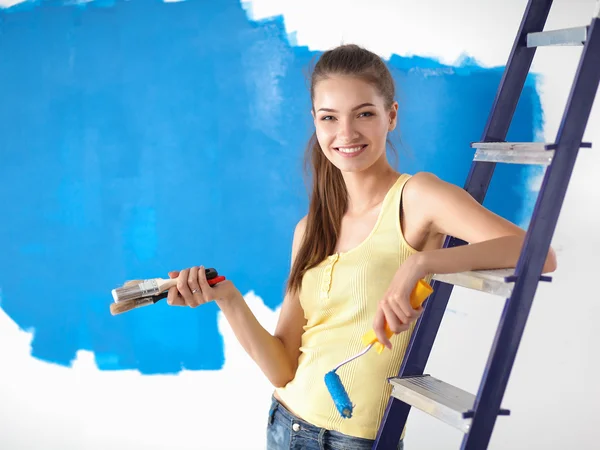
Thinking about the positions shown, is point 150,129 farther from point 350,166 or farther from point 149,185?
point 350,166

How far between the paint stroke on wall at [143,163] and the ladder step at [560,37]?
0.79 m

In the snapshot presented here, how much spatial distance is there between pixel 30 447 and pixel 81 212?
0.88m

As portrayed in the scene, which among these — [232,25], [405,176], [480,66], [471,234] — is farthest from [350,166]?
[232,25]

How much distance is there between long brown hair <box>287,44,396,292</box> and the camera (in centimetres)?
168

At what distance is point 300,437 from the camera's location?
5.36ft

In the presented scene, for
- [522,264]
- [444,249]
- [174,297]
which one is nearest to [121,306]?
[174,297]

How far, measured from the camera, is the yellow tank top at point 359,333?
5.21 feet

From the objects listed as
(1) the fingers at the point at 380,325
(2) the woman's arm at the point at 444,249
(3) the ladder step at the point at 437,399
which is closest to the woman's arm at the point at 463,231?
(2) the woman's arm at the point at 444,249

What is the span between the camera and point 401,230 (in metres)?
1.58

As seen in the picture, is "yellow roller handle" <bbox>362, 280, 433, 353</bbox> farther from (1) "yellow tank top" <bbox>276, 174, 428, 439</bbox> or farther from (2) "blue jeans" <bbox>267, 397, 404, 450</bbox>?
(2) "blue jeans" <bbox>267, 397, 404, 450</bbox>

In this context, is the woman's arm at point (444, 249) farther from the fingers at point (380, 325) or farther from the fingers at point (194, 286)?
the fingers at point (194, 286)

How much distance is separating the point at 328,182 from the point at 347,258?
255 mm

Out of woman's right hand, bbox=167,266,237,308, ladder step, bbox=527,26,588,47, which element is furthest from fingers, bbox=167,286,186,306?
ladder step, bbox=527,26,588,47

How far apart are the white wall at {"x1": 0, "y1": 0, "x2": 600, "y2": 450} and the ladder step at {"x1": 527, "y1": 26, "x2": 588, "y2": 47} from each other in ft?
2.03
